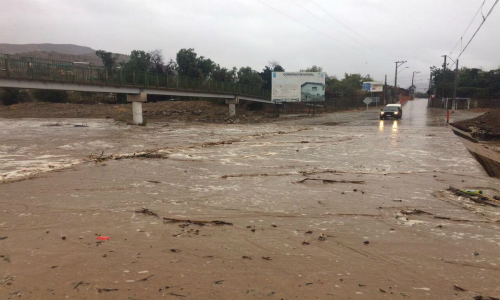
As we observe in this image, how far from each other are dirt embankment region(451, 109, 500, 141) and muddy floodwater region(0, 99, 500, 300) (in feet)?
60.8

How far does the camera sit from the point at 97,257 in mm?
4422

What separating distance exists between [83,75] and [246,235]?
28.9 meters

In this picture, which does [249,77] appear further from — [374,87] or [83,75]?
[374,87]

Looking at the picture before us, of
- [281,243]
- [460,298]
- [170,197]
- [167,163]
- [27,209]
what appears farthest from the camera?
[167,163]

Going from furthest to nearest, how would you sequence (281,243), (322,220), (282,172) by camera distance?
(282,172)
(322,220)
(281,243)

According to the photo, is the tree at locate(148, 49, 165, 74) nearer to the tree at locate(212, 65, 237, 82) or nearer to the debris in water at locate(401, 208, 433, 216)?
the tree at locate(212, 65, 237, 82)

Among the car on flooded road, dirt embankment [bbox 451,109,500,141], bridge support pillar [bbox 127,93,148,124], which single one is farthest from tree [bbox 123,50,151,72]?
dirt embankment [bbox 451,109,500,141]

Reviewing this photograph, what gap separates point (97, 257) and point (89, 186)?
4.56 metres

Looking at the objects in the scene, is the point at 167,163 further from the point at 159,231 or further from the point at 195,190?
the point at 159,231

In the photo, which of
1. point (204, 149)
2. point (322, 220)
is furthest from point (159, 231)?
point (204, 149)

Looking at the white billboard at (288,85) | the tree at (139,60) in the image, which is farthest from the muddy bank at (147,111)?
the tree at (139,60)

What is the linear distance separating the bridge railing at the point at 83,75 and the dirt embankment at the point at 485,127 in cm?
2983

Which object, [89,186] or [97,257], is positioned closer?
[97,257]

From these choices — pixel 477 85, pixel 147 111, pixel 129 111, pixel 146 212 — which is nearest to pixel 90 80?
pixel 147 111
